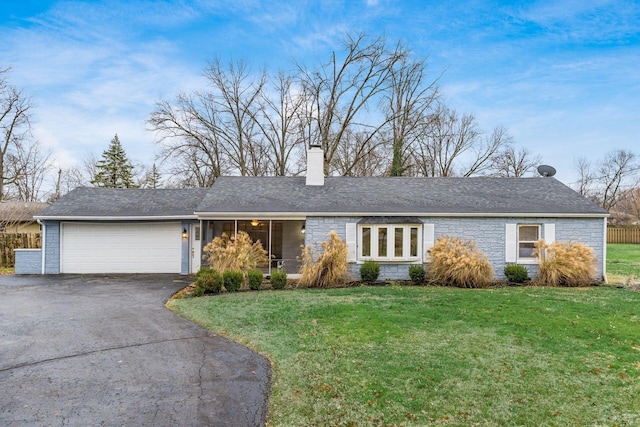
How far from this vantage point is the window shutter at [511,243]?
12.4 m

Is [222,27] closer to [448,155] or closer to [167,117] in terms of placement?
[167,117]

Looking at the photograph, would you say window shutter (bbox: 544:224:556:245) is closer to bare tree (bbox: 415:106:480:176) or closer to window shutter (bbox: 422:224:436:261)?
window shutter (bbox: 422:224:436:261)

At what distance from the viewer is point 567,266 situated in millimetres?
11617

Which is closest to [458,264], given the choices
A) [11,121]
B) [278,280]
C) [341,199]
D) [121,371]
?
[341,199]

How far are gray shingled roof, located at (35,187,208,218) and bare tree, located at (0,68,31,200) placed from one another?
9.17 meters

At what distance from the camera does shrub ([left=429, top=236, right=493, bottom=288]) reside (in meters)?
11.4

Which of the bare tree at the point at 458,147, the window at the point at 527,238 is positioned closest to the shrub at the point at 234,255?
Result: the window at the point at 527,238

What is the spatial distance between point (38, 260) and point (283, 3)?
12.6 metres

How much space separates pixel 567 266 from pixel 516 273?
1.42 metres

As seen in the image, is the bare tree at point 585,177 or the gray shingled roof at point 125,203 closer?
the gray shingled roof at point 125,203

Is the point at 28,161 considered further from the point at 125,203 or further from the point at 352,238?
the point at 352,238

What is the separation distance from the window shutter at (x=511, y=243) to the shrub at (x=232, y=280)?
829 centimetres

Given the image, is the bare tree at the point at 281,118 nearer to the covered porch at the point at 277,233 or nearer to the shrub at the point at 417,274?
the covered porch at the point at 277,233

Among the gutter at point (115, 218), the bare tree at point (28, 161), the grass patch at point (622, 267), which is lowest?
the grass patch at point (622, 267)
